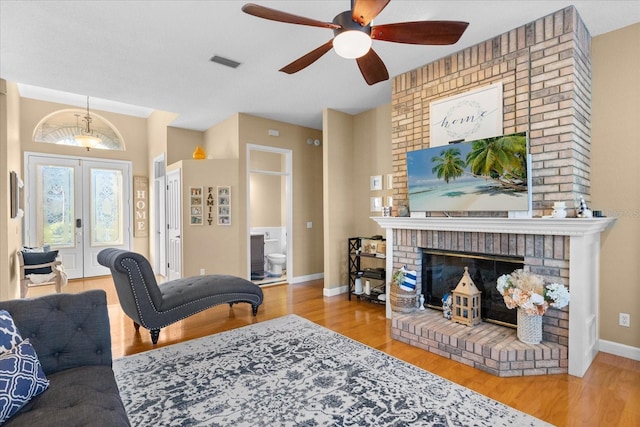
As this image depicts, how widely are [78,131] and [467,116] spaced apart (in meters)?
7.26

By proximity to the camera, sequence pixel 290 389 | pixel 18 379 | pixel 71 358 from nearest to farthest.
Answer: pixel 18 379
pixel 71 358
pixel 290 389

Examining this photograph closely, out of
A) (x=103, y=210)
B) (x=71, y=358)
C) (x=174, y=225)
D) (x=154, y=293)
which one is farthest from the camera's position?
(x=103, y=210)

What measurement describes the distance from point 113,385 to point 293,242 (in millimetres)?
4409

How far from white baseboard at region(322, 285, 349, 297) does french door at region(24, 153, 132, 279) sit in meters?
4.77

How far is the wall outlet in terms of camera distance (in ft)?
9.34

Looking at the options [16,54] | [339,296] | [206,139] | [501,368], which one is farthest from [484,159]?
[206,139]

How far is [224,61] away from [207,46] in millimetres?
336

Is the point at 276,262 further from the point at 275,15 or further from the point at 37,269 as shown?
the point at 275,15

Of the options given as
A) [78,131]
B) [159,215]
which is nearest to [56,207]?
[78,131]

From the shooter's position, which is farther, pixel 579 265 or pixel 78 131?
pixel 78 131

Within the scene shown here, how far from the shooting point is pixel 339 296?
5.09 meters

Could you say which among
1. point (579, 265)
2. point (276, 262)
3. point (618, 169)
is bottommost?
point (276, 262)

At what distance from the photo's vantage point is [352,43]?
2.10m

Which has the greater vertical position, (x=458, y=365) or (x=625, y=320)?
(x=625, y=320)
